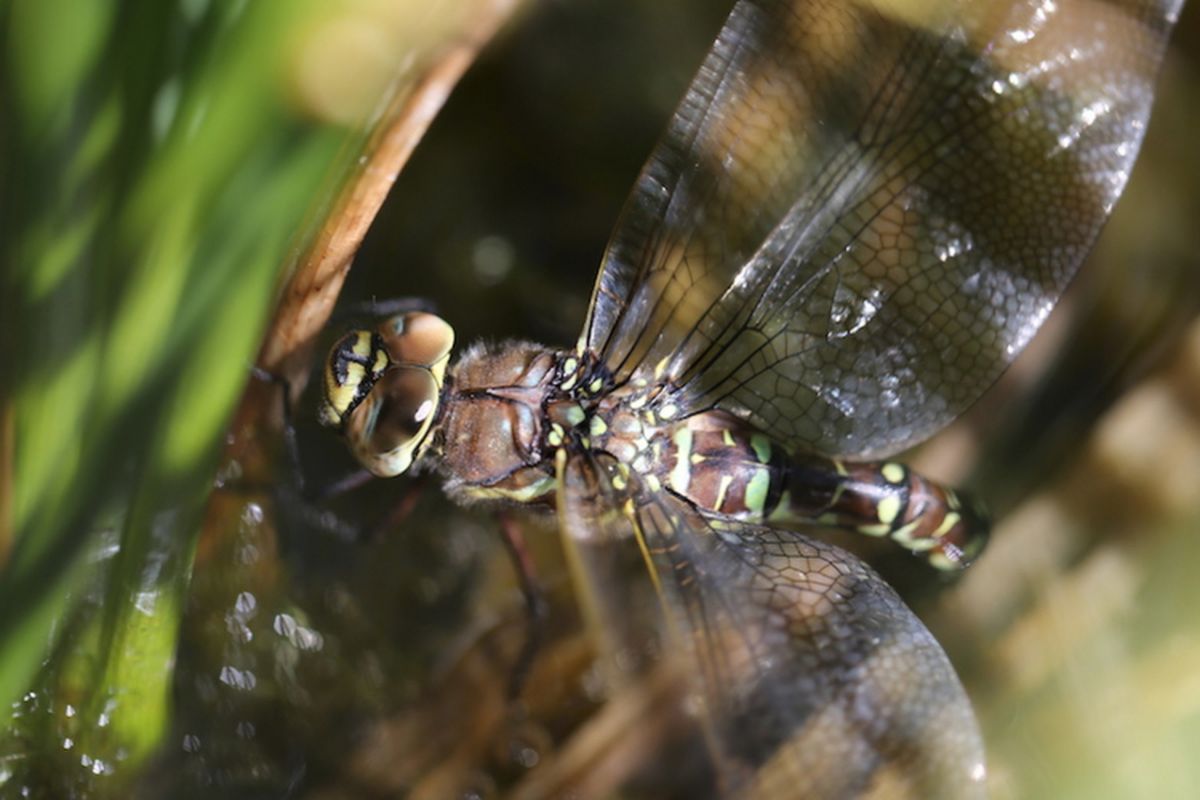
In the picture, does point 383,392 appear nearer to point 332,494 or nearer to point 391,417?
point 391,417

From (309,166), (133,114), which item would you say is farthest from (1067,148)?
(133,114)

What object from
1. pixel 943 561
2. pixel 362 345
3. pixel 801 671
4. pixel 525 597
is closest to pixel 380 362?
pixel 362 345

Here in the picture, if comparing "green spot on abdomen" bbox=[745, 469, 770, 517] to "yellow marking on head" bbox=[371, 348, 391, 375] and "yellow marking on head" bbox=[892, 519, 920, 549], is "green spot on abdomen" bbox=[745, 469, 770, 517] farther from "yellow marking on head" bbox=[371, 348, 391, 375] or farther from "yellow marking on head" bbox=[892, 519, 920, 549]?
"yellow marking on head" bbox=[371, 348, 391, 375]

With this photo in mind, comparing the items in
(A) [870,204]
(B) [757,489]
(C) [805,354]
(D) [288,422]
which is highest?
(A) [870,204]

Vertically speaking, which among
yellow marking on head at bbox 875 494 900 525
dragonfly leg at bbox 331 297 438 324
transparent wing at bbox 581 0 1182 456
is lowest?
dragonfly leg at bbox 331 297 438 324

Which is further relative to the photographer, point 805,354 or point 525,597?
point 525,597

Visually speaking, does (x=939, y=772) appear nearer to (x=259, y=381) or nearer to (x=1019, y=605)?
(x=1019, y=605)

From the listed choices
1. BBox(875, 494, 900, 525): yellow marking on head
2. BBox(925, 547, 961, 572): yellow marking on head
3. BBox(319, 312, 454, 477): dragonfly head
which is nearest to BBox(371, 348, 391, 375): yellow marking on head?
BBox(319, 312, 454, 477): dragonfly head
